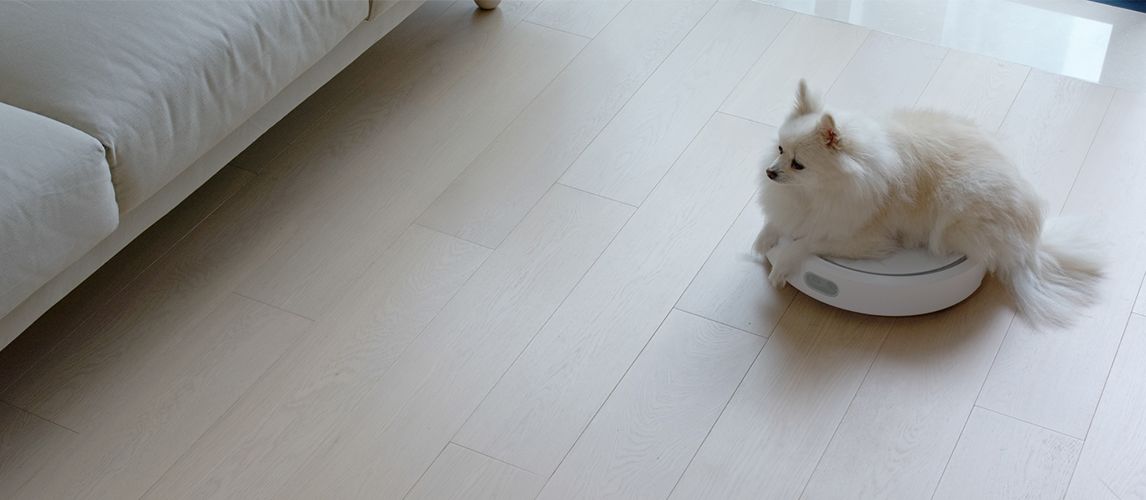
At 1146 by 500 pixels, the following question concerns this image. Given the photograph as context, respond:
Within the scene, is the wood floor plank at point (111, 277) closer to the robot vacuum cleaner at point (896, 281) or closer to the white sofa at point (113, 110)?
the white sofa at point (113, 110)

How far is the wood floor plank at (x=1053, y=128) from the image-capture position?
2.33 meters

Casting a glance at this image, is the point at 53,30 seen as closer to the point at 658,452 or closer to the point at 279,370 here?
the point at 279,370

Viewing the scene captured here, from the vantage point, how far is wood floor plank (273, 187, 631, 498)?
185 centimetres

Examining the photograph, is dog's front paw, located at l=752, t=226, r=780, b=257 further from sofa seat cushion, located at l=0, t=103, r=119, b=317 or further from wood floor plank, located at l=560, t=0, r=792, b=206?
sofa seat cushion, located at l=0, t=103, r=119, b=317

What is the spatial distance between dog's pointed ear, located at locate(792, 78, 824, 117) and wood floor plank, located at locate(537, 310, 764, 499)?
383mm

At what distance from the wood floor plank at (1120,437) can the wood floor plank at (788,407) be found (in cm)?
35

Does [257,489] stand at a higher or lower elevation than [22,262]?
lower

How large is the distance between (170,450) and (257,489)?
17cm

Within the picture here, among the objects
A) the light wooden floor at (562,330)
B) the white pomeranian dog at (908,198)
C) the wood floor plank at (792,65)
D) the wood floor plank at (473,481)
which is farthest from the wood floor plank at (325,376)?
the wood floor plank at (792,65)

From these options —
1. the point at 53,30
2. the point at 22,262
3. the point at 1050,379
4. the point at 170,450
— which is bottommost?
the point at 1050,379

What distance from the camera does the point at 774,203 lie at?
2.06 m

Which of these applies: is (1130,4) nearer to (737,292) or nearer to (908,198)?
(908,198)

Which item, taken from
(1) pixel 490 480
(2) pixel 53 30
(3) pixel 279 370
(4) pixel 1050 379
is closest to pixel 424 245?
(3) pixel 279 370

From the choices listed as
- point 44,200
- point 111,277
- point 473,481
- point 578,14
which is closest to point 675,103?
point 578,14
